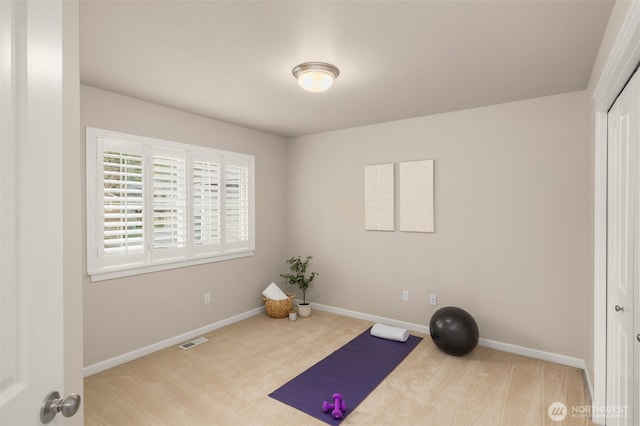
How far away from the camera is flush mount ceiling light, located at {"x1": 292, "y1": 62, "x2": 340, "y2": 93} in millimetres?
2459

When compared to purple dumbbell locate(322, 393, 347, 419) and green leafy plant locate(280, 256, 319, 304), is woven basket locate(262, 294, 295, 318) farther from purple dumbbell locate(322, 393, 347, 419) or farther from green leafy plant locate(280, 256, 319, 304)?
purple dumbbell locate(322, 393, 347, 419)

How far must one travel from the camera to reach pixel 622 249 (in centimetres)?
185

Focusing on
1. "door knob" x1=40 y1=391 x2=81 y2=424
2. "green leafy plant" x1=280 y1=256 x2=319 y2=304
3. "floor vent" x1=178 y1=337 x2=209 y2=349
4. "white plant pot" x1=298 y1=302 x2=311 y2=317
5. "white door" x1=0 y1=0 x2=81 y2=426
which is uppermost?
"white door" x1=0 y1=0 x2=81 y2=426

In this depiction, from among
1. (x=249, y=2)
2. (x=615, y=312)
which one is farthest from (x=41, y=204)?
(x=615, y=312)

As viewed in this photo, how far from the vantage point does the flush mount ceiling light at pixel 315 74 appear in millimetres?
2459

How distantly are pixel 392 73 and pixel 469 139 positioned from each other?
1.42 metres

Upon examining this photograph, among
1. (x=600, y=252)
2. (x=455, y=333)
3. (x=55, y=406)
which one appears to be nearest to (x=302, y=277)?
(x=455, y=333)

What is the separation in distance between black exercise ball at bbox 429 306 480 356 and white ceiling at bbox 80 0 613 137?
2105 millimetres

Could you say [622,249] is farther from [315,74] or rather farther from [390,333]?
[390,333]

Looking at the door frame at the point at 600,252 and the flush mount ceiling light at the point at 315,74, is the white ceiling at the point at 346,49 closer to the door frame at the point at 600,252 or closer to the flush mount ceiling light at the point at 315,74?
the flush mount ceiling light at the point at 315,74

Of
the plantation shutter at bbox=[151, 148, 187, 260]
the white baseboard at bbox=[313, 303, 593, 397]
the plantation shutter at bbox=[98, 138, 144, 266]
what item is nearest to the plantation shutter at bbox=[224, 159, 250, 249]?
the plantation shutter at bbox=[151, 148, 187, 260]

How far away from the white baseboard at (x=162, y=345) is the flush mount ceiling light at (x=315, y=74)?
9.56 ft

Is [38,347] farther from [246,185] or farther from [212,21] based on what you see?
[246,185]

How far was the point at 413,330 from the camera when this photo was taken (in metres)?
3.94
